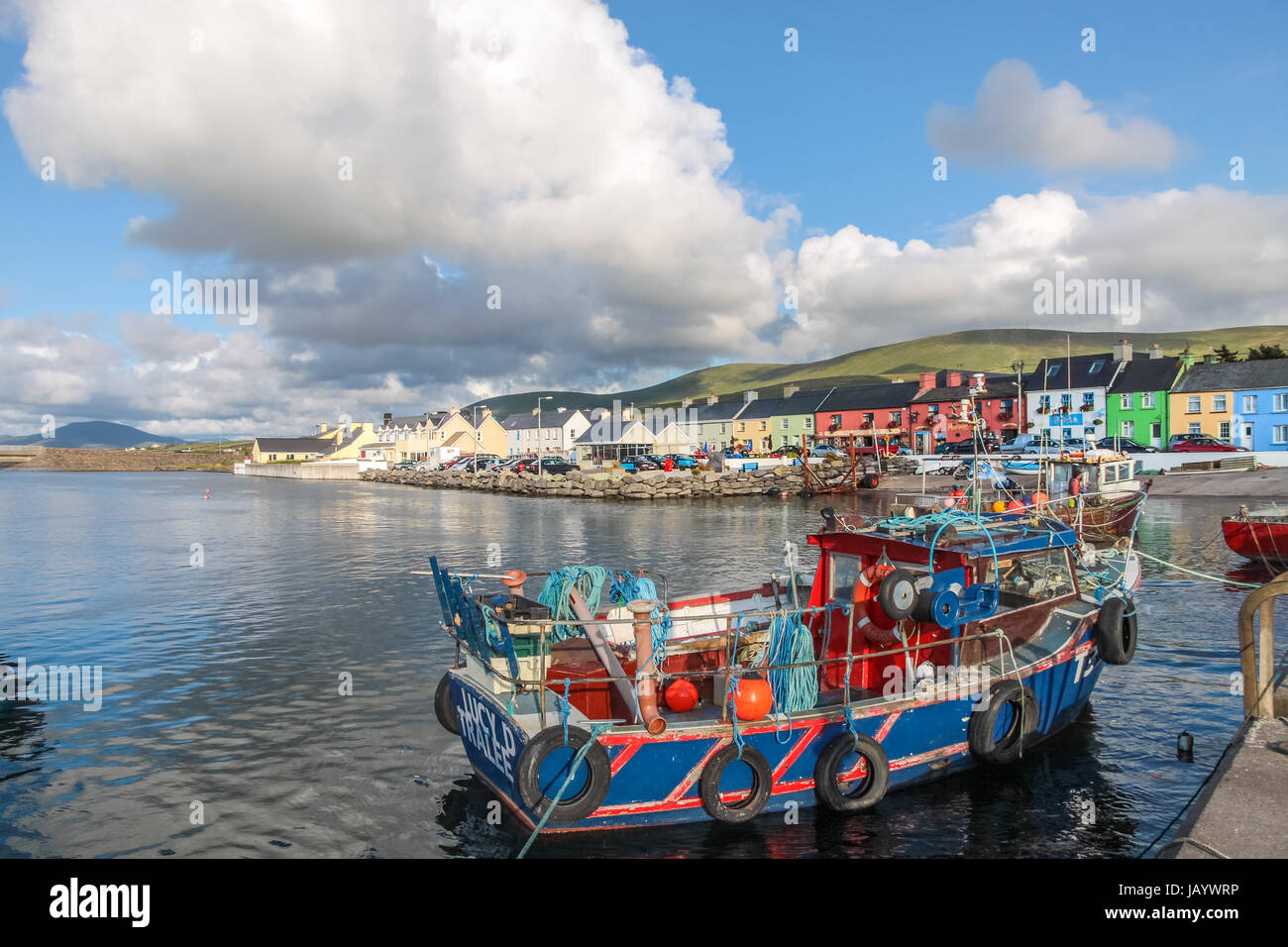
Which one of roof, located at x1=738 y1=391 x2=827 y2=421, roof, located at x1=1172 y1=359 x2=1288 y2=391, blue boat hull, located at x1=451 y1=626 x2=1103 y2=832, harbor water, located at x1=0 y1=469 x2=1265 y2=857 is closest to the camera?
blue boat hull, located at x1=451 y1=626 x2=1103 y2=832

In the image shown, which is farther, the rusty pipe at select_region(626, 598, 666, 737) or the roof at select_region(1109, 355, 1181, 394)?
the roof at select_region(1109, 355, 1181, 394)

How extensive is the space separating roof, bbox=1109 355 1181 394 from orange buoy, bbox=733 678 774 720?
77024mm

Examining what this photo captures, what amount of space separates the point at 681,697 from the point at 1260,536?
84.9 feet

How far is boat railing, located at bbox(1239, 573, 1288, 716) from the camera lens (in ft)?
32.7

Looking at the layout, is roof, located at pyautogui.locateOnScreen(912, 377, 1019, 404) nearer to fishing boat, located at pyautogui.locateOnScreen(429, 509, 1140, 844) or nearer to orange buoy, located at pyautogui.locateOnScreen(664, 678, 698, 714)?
fishing boat, located at pyautogui.locateOnScreen(429, 509, 1140, 844)

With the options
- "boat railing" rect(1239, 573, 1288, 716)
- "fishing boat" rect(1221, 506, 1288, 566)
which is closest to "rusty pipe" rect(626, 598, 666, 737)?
"boat railing" rect(1239, 573, 1288, 716)

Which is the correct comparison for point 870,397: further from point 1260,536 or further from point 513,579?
point 513,579

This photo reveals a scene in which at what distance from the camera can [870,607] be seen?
38.7ft

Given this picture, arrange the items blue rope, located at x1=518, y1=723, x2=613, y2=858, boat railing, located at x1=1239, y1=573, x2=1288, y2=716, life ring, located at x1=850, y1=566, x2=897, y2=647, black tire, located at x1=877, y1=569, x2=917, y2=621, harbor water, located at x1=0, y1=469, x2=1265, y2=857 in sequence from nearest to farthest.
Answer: blue rope, located at x1=518, y1=723, x2=613, y2=858
boat railing, located at x1=1239, y1=573, x2=1288, y2=716
harbor water, located at x1=0, y1=469, x2=1265, y2=857
black tire, located at x1=877, y1=569, x2=917, y2=621
life ring, located at x1=850, y1=566, x2=897, y2=647

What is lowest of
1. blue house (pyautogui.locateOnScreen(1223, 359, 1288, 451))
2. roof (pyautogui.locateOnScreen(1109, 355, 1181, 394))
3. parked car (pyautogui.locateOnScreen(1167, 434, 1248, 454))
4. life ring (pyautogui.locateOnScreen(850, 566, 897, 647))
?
life ring (pyautogui.locateOnScreen(850, 566, 897, 647))

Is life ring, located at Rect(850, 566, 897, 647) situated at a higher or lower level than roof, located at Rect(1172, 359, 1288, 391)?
lower
